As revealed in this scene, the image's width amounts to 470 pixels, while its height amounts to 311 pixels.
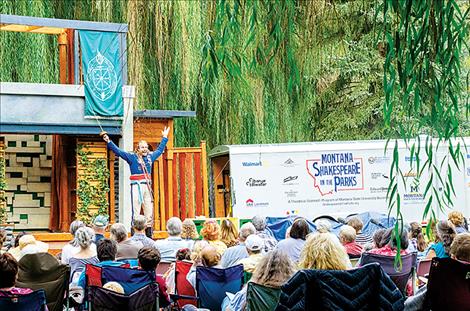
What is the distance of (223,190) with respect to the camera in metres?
22.3

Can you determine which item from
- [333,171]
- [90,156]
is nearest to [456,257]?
[90,156]

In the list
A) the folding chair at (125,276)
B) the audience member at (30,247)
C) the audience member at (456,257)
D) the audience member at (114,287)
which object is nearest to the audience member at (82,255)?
the audience member at (30,247)

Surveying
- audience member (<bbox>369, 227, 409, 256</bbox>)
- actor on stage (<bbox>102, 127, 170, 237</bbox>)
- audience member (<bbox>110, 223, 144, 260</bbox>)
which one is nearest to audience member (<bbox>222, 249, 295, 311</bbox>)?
audience member (<bbox>369, 227, 409, 256</bbox>)

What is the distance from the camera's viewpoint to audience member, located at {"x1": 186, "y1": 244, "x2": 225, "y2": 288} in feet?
28.6

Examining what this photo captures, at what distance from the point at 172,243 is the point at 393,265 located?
3134 millimetres

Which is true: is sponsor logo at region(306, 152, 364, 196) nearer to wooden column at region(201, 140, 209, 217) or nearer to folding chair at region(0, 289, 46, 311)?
wooden column at region(201, 140, 209, 217)

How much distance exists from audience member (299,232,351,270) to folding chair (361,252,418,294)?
6.08 feet

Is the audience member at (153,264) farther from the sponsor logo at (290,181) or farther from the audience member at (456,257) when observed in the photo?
the sponsor logo at (290,181)

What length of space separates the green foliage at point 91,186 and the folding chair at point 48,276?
8.97 metres

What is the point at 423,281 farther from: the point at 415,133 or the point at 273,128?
the point at 273,128

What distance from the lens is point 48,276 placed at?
808 cm

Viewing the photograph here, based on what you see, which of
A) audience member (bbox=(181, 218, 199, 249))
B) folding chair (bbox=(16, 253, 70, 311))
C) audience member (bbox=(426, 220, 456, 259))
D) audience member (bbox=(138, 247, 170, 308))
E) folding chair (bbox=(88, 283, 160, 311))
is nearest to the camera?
folding chair (bbox=(88, 283, 160, 311))

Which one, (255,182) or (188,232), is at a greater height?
(255,182)

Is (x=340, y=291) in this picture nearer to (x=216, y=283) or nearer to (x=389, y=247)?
(x=389, y=247)
